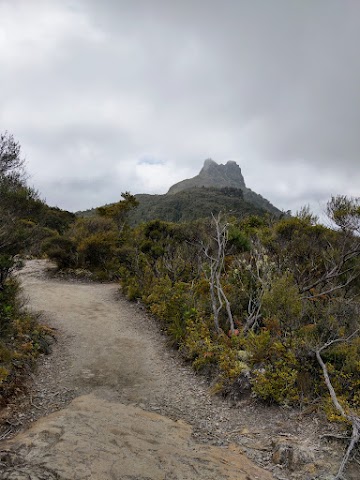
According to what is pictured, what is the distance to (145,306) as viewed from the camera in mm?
10984

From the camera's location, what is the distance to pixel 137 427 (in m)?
4.64

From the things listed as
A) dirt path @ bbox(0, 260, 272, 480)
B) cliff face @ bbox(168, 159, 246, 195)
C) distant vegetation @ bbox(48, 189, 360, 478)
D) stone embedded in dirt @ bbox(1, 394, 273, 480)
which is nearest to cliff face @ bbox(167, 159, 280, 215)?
cliff face @ bbox(168, 159, 246, 195)

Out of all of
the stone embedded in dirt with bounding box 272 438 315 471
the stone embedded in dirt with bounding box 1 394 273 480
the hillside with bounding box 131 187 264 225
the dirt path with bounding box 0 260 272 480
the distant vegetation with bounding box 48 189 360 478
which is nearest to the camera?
the stone embedded in dirt with bounding box 1 394 273 480

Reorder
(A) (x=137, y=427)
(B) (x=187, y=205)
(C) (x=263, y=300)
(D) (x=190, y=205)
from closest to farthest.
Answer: (A) (x=137, y=427)
(C) (x=263, y=300)
(D) (x=190, y=205)
(B) (x=187, y=205)

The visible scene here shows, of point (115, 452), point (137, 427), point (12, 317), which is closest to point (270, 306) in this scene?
point (137, 427)

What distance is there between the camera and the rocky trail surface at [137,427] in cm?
363

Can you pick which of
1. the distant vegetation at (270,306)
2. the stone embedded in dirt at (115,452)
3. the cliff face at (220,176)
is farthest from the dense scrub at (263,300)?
the cliff face at (220,176)

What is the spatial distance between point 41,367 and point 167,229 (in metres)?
11.6

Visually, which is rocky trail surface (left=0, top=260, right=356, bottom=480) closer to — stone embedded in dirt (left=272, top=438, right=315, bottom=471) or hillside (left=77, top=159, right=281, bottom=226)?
stone embedded in dirt (left=272, top=438, right=315, bottom=471)

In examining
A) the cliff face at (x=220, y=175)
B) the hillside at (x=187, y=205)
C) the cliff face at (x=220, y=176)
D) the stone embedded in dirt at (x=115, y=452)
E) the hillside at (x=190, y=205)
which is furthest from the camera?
the cliff face at (x=220, y=175)

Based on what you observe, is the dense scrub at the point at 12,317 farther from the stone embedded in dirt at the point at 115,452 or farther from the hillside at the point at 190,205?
the hillside at the point at 190,205

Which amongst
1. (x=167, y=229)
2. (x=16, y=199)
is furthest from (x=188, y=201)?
(x=16, y=199)

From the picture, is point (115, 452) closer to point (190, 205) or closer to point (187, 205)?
point (190, 205)

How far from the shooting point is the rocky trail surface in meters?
3.63
